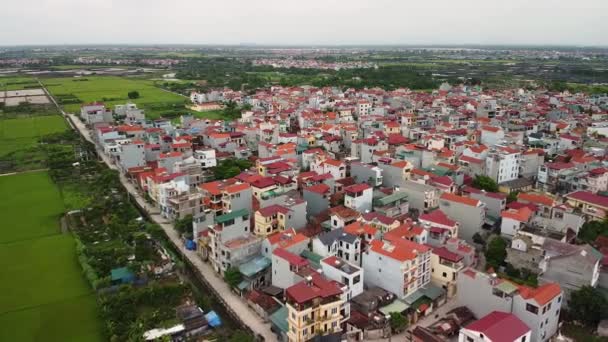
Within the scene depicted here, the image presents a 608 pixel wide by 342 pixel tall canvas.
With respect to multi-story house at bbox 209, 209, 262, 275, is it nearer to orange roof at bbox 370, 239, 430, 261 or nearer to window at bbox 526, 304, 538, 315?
orange roof at bbox 370, 239, 430, 261

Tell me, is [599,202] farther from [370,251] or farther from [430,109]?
[430,109]

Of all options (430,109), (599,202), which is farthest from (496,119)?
(599,202)

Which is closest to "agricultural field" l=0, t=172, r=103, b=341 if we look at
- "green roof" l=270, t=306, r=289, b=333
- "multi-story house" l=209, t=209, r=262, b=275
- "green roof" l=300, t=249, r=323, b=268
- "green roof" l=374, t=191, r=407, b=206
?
"multi-story house" l=209, t=209, r=262, b=275

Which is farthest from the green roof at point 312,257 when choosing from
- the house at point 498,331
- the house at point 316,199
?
the house at point 498,331

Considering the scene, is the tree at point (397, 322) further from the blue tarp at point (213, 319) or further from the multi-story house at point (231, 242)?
the multi-story house at point (231, 242)

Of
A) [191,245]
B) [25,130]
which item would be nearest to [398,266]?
[191,245]
